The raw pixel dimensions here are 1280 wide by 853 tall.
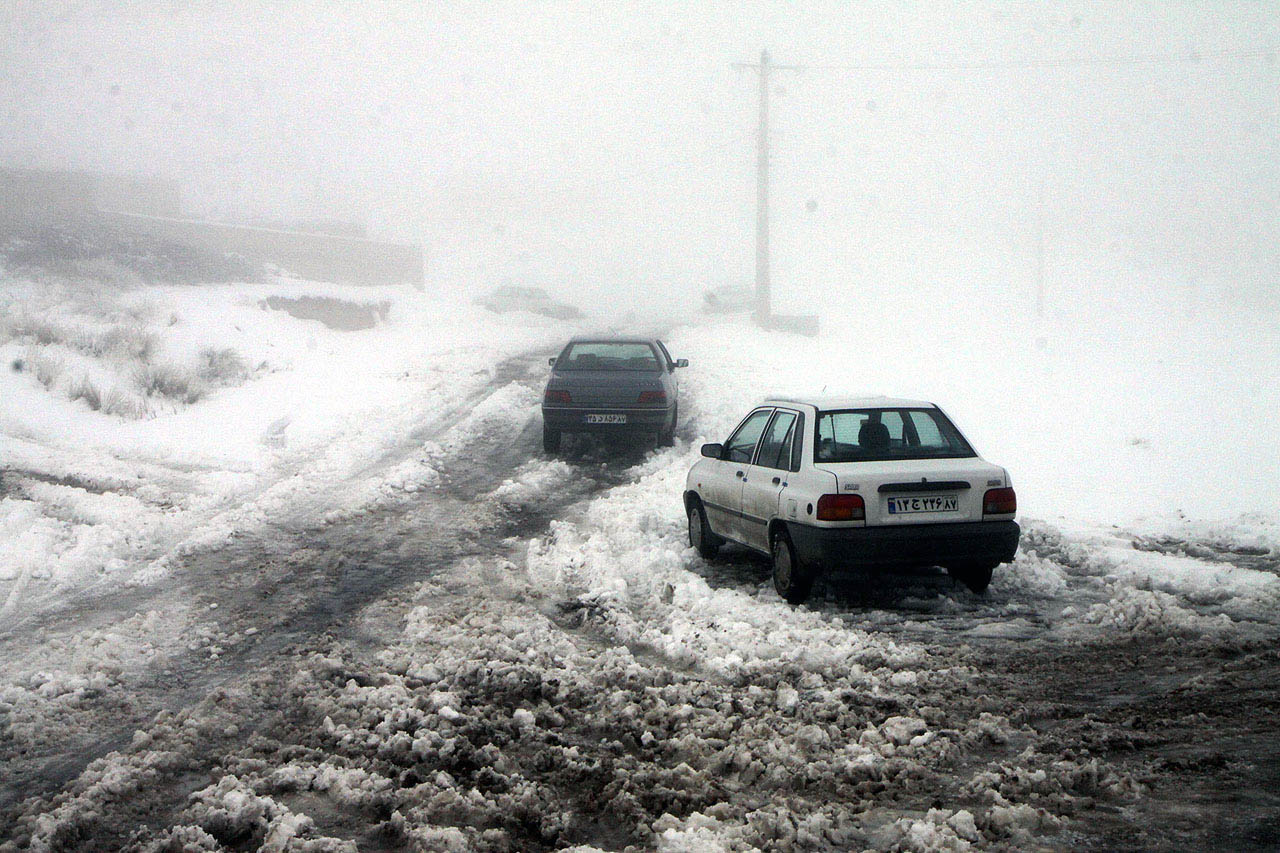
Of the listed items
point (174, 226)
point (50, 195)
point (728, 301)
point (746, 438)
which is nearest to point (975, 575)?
point (746, 438)

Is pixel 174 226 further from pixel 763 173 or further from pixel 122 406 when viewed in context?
pixel 122 406

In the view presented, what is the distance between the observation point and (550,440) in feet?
44.4

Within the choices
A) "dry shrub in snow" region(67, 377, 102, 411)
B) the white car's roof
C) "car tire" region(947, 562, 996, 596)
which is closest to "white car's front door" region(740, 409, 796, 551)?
the white car's roof

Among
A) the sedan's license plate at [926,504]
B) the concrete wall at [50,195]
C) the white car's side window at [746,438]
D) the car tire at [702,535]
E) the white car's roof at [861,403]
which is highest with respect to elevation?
the concrete wall at [50,195]

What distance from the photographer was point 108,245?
31391 mm

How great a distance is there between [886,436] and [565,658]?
3030 mm

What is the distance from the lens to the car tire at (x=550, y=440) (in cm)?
1352

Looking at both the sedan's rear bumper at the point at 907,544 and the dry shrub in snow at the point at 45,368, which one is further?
the dry shrub in snow at the point at 45,368

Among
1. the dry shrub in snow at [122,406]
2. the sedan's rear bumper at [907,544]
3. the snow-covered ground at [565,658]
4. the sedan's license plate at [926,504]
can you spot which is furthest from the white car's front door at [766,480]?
the dry shrub in snow at [122,406]

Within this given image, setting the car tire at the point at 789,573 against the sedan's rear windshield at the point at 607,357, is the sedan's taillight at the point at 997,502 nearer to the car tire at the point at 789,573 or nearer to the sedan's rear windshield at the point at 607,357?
the car tire at the point at 789,573

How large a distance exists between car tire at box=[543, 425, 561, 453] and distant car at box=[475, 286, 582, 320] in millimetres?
23374

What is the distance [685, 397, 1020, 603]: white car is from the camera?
21.6ft

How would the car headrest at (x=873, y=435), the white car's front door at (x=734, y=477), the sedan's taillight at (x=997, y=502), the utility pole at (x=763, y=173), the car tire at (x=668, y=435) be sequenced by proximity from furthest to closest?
1. the utility pole at (x=763, y=173)
2. the car tire at (x=668, y=435)
3. the white car's front door at (x=734, y=477)
4. the car headrest at (x=873, y=435)
5. the sedan's taillight at (x=997, y=502)

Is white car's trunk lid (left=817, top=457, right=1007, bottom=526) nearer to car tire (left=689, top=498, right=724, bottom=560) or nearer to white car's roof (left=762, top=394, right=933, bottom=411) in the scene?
white car's roof (left=762, top=394, right=933, bottom=411)
